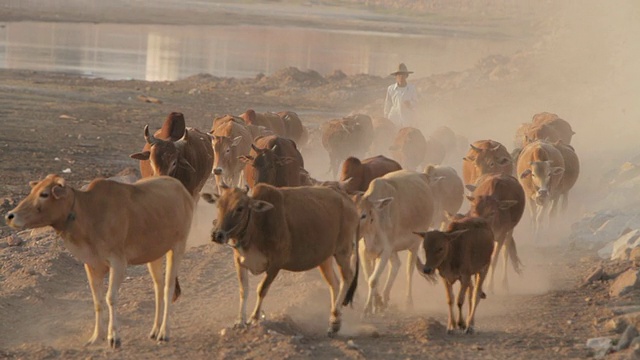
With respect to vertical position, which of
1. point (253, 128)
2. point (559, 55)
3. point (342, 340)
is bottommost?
point (342, 340)

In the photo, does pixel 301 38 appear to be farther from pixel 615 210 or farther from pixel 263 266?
pixel 263 266

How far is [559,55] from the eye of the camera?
144 feet

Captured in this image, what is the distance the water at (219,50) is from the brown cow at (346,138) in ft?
66.6

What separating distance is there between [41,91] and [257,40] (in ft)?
121

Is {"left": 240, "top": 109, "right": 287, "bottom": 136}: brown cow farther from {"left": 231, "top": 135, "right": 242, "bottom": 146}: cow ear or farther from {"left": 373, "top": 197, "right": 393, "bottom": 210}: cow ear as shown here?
{"left": 373, "top": 197, "right": 393, "bottom": 210}: cow ear

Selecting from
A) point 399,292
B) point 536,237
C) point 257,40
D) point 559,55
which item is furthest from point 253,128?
point 257,40

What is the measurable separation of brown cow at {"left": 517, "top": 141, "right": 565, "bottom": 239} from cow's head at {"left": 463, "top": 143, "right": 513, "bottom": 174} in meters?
0.63

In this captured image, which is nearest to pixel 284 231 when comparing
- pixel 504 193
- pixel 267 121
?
pixel 504 193

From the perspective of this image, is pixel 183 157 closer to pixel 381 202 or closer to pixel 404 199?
pixel 404 199

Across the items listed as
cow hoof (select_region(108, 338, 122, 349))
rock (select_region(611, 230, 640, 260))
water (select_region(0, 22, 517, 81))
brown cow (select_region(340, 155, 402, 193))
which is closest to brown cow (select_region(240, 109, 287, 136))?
brown cow (select_region(340, 155, 402, 193))

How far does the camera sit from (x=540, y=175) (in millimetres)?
19406

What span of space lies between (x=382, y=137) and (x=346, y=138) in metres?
1.42

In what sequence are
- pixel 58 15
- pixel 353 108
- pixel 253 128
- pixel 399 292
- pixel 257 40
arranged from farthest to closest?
pixel 58 15, pixel 257 40, pixel 353 108, pixel 253 128, pixel 399 292

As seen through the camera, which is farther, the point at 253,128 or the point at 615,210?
the point at 253,128
